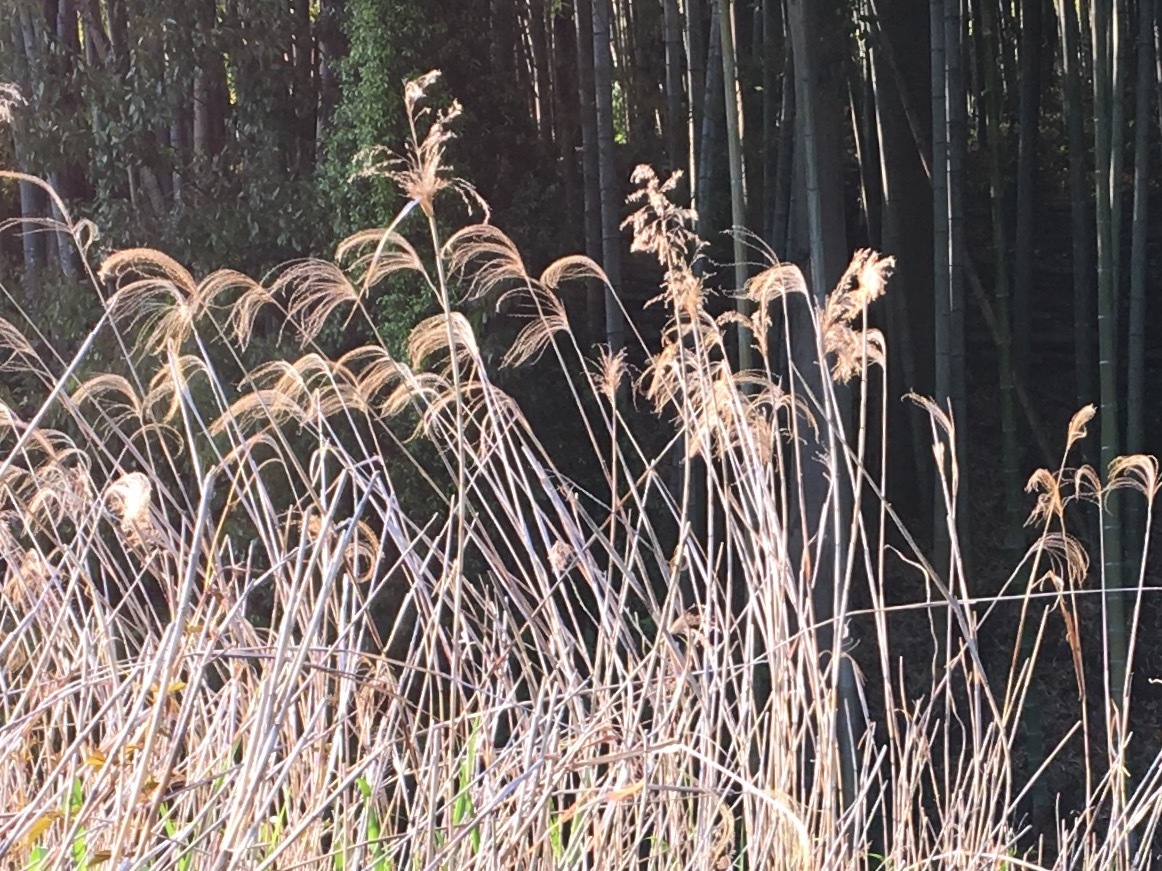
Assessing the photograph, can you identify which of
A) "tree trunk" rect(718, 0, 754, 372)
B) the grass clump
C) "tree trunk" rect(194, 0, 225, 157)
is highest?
"tree trunk" rect(194, 0, 225, 157)

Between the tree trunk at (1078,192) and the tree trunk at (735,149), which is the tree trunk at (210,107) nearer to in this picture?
the tree trunk at (735,149)

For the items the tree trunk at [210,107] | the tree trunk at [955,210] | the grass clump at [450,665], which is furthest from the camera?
the tree trunk at [210,107]

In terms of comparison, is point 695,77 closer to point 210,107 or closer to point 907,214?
point 907,214

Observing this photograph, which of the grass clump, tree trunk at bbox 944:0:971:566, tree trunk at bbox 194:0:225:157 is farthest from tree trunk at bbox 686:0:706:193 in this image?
the grass clump

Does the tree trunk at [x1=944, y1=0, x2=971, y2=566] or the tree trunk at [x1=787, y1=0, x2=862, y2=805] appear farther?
the tree trunk at [x1=944, y1=0, x2=971, y2=566]

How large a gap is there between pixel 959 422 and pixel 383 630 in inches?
75.8

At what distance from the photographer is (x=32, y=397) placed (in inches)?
165

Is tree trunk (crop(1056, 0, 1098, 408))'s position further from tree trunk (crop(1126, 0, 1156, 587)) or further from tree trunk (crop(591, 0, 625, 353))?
tree trunk (crop(591, 0, 625, 353))

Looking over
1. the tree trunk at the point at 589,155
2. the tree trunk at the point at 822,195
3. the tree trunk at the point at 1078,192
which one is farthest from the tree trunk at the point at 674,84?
the tree trunk at the point at 1078,192

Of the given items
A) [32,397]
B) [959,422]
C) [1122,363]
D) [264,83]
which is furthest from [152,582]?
[1122,363]

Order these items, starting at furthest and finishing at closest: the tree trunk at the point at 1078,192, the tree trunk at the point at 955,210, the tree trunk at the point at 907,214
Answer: the tree trunk at the point at 907,214, the tree trunk at the point at 1078,192, the tree trunk at the point at 955,210

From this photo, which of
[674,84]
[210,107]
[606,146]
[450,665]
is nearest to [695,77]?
[606,146]

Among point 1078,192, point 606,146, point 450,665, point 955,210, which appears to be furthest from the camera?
point 1078,192

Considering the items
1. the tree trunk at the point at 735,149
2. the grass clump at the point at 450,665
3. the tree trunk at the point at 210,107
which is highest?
the tree trunk at the point at 210,107
